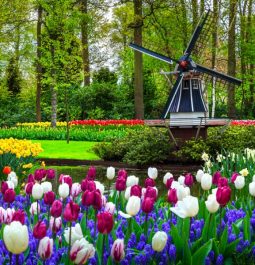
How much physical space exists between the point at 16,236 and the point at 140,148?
1165 cm

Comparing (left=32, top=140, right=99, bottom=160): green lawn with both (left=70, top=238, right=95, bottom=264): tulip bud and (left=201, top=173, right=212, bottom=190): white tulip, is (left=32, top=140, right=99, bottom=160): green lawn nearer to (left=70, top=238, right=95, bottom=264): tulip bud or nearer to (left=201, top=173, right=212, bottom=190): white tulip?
(left=201, top=173, right=212, bottom=190): white tulip

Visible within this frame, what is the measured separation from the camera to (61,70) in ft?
66.4

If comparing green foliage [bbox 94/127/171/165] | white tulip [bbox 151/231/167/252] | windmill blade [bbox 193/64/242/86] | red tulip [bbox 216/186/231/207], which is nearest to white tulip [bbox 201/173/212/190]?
red tulip [bbox 216/186/231/207]

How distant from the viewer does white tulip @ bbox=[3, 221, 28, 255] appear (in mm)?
2472

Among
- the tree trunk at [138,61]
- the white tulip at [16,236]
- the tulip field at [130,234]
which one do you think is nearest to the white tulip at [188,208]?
the tulip field at [130,234]

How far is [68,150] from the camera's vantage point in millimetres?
17047

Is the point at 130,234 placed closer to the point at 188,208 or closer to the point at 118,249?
the point at 188,208

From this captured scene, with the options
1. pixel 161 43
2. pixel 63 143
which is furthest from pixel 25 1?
pixel 63 143

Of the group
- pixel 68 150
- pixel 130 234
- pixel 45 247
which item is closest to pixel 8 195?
pixel 130 234

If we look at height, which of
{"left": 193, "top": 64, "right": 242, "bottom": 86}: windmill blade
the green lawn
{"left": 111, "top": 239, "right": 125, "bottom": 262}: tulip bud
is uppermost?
{"left": 193, "top": 64, "right": 242, "bottom": 86}: windmill blade

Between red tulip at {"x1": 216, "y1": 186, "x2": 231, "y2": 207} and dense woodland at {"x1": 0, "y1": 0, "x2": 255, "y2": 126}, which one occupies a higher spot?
dense woodland at {"x1": 0, "y1": 0, "x2": 255, "y2": 126}

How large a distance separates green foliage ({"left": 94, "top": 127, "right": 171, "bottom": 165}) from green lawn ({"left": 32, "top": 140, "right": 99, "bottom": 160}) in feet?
2.00

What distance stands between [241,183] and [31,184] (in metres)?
1.68

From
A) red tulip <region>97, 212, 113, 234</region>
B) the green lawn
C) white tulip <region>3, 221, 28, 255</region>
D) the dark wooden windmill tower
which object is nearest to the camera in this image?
white tulip <region>3, 221, 28, 255</region>
